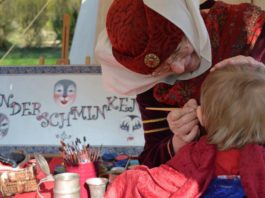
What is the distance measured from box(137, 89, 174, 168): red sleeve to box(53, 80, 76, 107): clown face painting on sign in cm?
166

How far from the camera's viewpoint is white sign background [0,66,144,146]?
2822 millimetres

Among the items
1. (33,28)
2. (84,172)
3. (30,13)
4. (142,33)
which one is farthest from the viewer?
(33,28)

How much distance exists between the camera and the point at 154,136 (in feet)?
4.03

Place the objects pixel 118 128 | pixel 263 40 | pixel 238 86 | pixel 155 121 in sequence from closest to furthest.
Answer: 1. pixel 238 86
2. pixel 263 40
3. pixel 155 121
4. pixel 118 128

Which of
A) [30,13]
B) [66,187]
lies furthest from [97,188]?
[30,13]

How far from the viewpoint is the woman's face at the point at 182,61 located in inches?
39.1

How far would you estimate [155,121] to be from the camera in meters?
1.21

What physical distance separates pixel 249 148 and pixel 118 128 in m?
1.89

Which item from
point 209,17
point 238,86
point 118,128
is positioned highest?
point 209,17

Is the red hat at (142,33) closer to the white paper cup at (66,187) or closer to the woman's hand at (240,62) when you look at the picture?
the woman's hand at (240,62)

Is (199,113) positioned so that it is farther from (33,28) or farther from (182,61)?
(33,28)

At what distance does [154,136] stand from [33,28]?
32.9ft

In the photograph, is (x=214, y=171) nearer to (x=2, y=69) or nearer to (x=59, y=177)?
(x=59, y=177)

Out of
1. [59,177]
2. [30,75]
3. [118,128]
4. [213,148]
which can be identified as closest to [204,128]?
[213,148]
